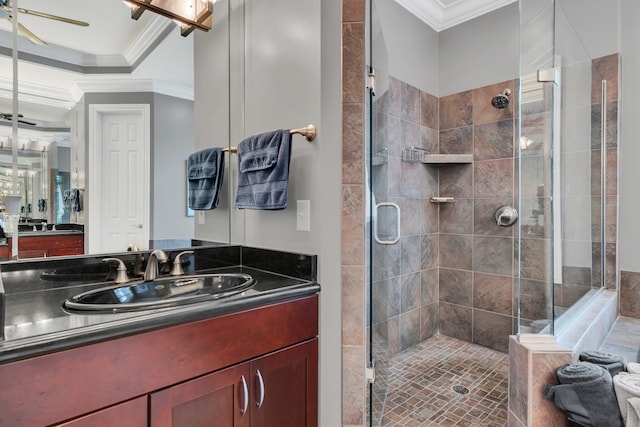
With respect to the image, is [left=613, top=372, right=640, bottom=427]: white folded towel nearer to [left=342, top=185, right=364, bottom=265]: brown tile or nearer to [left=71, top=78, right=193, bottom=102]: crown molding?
[left=342, top=185, right=364, bottom=265]: brown tile

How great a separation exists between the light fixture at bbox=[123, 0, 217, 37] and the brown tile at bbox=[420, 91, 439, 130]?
180cm

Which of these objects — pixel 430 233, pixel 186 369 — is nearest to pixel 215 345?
pixel 186 369

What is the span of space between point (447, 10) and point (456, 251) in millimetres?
2041

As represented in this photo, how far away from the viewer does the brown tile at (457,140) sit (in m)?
2.81

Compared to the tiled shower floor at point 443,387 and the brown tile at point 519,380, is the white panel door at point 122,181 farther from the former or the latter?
the brown tile at point 519,380

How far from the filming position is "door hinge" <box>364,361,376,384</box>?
1.45 meters

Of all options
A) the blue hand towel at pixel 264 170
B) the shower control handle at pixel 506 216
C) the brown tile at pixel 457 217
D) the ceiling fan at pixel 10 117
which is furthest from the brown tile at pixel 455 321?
the ceiling fan at pixel 10 117

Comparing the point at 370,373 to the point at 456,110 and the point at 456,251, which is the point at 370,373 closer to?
the point at 456,251

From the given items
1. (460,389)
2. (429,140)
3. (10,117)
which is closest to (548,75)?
(429,140)

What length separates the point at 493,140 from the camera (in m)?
2.67

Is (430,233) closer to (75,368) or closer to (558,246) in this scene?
(558,246)

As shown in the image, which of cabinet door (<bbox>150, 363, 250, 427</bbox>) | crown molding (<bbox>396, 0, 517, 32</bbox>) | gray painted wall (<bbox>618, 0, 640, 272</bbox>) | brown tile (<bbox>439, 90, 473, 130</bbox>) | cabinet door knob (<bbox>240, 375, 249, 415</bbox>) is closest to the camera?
cabinet door (<bbox>150, 363, 250, 427</bbox>)

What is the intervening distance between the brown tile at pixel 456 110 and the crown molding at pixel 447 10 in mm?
620

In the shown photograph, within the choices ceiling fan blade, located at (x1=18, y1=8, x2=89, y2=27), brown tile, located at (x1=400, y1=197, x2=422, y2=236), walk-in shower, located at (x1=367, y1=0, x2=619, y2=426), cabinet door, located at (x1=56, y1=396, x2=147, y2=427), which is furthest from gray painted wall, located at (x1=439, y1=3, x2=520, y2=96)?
cabinet door, located at (x1=56, y1=396, x2=147, y2=427)
